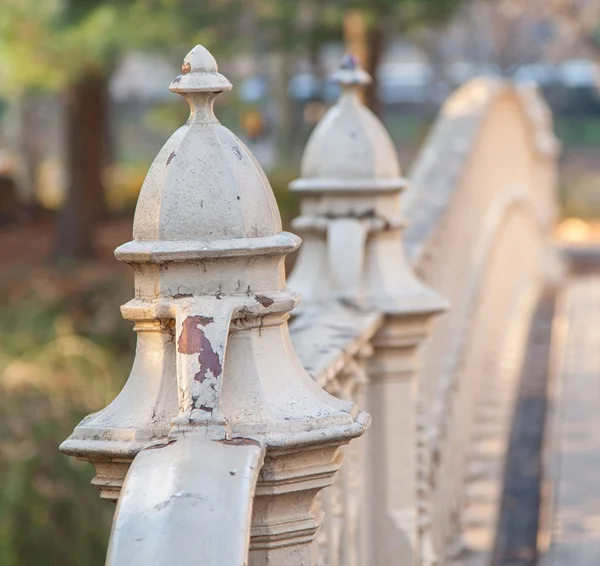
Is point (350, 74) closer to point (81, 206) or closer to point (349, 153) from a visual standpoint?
point (349, 153)

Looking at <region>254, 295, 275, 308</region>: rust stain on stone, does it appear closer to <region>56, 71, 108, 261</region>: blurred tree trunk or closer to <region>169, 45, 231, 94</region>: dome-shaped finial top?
<region>169, 45, 231, 94</region>: dome-shaped finial top

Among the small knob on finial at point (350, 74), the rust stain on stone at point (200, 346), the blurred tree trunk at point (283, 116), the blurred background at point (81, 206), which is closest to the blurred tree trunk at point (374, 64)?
the blurred background at point (81, 206)

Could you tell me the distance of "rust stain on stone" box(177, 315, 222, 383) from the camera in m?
2.14

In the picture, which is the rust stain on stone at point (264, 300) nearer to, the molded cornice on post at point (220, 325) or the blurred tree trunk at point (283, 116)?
the molded cornice on post at point (220, 325)

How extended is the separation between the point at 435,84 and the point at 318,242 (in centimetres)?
3771

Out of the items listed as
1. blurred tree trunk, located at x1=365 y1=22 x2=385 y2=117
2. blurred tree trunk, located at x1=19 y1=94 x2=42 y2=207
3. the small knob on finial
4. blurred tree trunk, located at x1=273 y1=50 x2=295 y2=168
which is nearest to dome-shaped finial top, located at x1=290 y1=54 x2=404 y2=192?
the small knob on finial

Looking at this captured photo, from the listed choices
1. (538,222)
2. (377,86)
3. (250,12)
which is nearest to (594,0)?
(377,86)

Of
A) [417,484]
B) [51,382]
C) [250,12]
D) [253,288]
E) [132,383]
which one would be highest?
[250,12]

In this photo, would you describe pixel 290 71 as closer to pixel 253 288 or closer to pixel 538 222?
pixel 538 222

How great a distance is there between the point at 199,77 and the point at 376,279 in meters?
1.74

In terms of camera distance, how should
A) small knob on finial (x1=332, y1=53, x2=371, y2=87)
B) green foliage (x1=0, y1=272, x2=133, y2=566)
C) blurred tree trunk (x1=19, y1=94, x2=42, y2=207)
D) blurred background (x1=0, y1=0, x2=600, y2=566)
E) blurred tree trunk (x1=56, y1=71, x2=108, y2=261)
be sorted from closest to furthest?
small knob on finial (x1=332, y1=53, x2=371, y2=87) → green foliage (x1=0, y1=272, x2=133, y2=566) → blurred background (x1=0, y1=0, x2=600, y2=566) → blurred tree trunk (x1=56, y1=71, x2=108, y2=261) → blurred tree trunk (x1=19, y1=94, x2=42, y2=207)

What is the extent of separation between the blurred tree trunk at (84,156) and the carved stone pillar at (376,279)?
13.8m

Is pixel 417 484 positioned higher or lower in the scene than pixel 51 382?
higher

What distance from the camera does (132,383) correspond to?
233 centimetres
